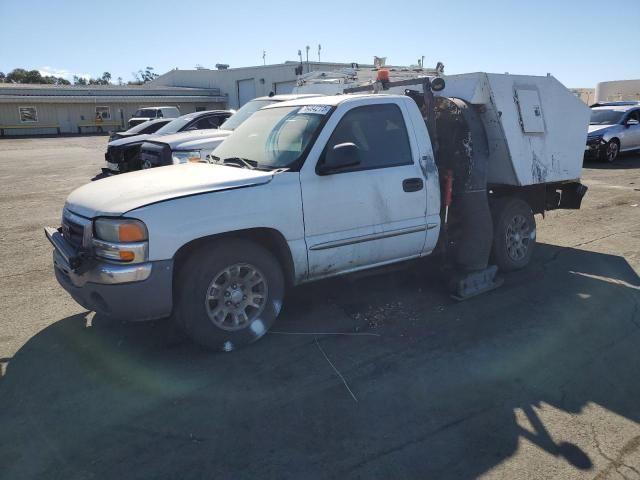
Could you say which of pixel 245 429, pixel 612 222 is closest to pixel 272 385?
pixel 245 429

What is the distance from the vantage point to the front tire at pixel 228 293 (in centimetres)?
389

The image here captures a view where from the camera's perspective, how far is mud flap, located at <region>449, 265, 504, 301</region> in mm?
5250

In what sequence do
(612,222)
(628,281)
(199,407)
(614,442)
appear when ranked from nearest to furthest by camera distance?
(614,442) → (199,407) → (628,281) → (612,222)

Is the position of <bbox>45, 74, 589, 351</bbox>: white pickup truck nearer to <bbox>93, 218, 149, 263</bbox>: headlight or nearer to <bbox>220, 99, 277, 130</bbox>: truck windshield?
<bbox>93, 218, 149, 263</bbox>: headlight

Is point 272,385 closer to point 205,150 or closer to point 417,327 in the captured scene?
point 417,327

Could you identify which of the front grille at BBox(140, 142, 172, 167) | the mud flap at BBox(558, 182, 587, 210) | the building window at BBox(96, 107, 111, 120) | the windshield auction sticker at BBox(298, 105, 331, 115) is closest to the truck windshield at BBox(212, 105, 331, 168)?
the windshield auction sticker at BBox(298, 105, 331, 115)

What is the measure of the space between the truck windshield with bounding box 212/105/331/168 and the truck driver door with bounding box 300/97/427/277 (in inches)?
6.1

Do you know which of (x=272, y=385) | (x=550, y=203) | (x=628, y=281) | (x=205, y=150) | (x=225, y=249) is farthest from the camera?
(x=205, y=150)

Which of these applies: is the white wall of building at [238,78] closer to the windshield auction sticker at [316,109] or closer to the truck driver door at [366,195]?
the windshield auction sticker at [316,109]

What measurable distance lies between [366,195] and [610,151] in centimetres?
1463

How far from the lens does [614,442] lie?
120 inches

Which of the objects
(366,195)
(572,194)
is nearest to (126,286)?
(366,195)

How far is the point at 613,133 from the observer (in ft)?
52.4

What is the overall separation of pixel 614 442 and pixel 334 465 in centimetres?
167
